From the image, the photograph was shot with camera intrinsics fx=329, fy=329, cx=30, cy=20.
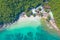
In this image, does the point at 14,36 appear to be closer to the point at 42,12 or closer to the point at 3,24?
the point at 3,24

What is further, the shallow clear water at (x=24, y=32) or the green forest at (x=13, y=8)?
the shallow clear water at (x=24, y=32)

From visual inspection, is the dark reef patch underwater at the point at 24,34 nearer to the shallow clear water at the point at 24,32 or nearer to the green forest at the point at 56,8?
the shallow clear water at the point at 24,32

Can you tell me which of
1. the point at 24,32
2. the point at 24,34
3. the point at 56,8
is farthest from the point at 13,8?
the point at 56,8

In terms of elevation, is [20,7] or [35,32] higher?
[20,7]

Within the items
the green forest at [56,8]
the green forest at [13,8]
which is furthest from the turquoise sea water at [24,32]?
the green forest at [56,8]

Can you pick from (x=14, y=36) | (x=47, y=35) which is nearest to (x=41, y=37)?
(x=47, y=35)

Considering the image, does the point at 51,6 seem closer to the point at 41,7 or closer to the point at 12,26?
the point at 41,7

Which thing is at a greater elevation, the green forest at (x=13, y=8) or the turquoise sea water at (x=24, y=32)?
the green forest at (x=13, y=8)

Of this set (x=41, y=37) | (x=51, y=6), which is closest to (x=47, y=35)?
(x=41, y=37)
